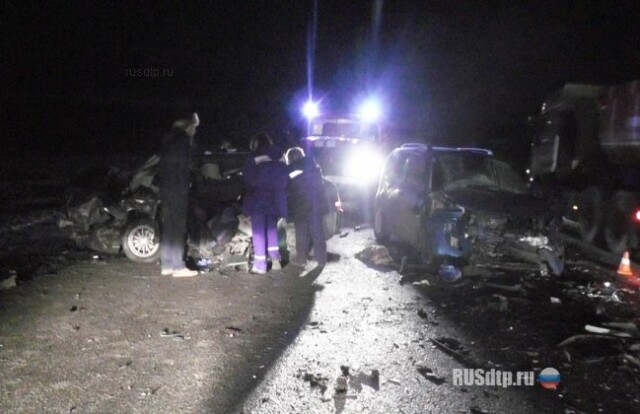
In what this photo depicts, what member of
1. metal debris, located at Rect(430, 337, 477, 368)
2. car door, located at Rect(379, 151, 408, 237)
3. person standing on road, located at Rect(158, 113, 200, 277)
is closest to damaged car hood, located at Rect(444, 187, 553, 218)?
car door, located at Rect(379, 151, 408, 237)

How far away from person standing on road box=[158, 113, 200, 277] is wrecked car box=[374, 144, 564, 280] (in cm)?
347

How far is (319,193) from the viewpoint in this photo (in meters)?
7.16

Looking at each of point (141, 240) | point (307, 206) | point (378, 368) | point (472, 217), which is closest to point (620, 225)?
point (472, 217)

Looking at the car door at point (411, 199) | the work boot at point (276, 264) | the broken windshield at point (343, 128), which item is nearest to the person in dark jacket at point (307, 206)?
the work boot at point (276, 264)

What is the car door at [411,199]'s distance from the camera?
7289 mm

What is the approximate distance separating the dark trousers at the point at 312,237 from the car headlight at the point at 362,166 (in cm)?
516

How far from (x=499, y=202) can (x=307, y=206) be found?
9.14 ft

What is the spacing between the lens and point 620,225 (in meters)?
8.66

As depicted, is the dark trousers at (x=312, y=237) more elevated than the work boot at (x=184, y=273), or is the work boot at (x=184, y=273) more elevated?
the dark trousers at (x=312, y=237)

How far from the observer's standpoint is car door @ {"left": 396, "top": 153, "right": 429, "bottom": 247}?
729 centimetres

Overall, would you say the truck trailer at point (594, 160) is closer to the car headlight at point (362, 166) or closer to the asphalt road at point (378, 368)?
the asphalt road at point (378, 368)

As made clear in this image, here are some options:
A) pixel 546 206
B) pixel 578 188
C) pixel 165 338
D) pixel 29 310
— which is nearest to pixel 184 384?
pixel 165 338

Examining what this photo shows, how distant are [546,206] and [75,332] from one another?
6.16 meters

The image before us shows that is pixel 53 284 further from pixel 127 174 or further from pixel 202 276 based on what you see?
pixel 127 174
